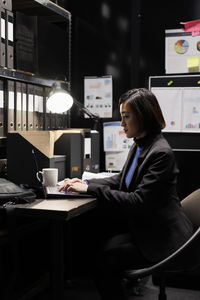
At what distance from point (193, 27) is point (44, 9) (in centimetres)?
106

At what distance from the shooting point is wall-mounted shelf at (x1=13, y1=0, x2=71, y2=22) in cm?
270

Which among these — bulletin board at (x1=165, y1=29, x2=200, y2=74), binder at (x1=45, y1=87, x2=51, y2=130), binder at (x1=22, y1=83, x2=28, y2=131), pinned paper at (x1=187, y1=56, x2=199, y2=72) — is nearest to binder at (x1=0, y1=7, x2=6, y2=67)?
binder at (x1=22, y1=83, x2=28, y2=131)

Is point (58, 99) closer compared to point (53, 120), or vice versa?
point (58, 99)

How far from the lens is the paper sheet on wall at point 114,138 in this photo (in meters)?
3.14

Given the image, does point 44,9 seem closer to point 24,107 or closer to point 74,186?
point 24,107

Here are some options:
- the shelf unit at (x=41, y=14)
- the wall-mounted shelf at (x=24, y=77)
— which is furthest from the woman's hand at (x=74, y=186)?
the wall-mounted shelf at (x=24, y=77)

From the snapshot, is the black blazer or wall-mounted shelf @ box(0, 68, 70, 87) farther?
wall-mounted shelf @ box(0, 68, 70, 87)

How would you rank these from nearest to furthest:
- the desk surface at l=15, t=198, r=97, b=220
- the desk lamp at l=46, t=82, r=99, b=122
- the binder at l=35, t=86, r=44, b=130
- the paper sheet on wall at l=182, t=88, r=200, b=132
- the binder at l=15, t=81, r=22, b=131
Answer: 1. the desk surface at l=15, t=198, r=97, b=220
2. the binder at l=15, t=81, r=22, b=131
3. the desk lamp at l=46, t=82, r=99, b=122
4. the binder at l=35, t=86, r=44, b=130
5. the paper sheet on wall at l=182, t=88, r=200, b=132

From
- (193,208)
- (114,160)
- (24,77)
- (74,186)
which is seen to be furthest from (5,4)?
(193,208)

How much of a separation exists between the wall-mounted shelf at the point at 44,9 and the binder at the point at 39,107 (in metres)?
0.55

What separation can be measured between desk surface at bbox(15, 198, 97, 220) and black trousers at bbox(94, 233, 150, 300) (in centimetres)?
25

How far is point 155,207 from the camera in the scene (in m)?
1.88

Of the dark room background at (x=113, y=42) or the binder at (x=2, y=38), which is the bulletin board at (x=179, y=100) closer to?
the dark room background at (x=113, y=42)

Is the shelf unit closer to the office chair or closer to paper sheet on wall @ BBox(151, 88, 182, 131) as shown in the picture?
paper sheet on wall @ BBox(151, 88, 182, 131)
